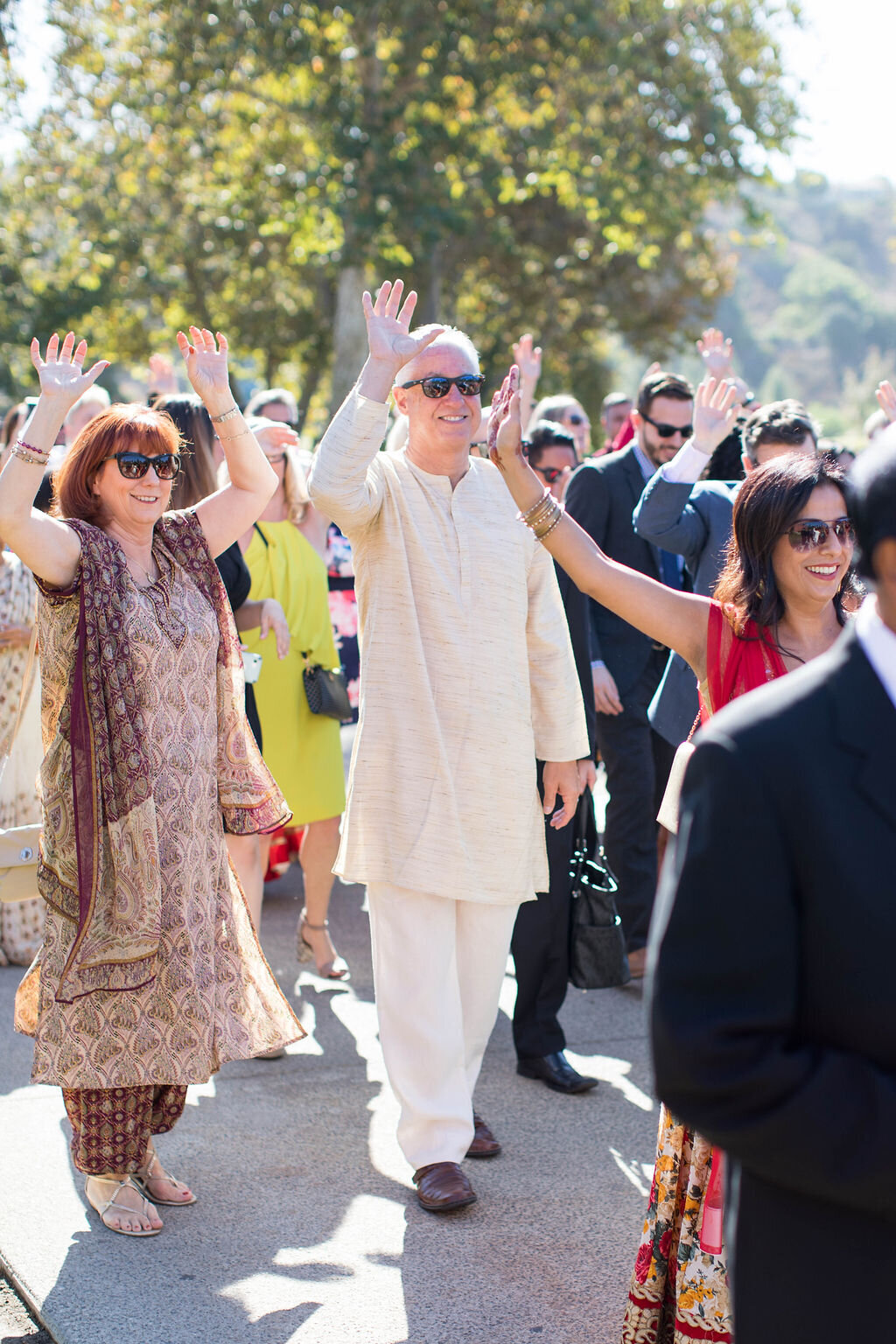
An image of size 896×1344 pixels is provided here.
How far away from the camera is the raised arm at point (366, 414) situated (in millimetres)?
3568

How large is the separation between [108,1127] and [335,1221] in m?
0.63

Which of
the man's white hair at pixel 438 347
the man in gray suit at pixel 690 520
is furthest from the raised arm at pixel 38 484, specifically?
the man in gray suit at pixel 690 520

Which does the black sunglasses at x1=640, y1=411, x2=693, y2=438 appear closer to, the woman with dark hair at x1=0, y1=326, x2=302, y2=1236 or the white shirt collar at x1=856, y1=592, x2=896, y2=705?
the woman with dark hair at x1=0, y1=326, x2=302, y2=1236

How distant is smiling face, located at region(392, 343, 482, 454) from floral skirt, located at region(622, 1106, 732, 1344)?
1962mm

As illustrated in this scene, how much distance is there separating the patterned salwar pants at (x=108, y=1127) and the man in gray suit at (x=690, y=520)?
195 centimetres

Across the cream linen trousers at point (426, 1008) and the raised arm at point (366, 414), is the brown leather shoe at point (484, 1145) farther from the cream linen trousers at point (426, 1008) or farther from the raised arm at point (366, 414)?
the raised arm at point (366, 414)

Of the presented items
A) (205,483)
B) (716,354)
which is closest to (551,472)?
(716,354)

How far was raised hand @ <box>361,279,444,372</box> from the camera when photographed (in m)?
3.56

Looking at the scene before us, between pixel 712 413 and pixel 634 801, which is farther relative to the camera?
pixel 634 801

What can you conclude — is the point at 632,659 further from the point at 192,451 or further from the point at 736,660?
the point at 736,660

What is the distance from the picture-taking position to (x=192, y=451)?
4.77 meters

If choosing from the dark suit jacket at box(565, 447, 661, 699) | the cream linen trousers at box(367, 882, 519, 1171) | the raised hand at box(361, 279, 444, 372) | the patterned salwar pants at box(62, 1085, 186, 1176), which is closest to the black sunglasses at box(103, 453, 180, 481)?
the raised hand at box(361, 279, 444, 372)

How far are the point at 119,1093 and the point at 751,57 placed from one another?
2563 centimetres

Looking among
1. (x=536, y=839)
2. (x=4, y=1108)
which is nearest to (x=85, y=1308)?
(x=4, y=1108)
